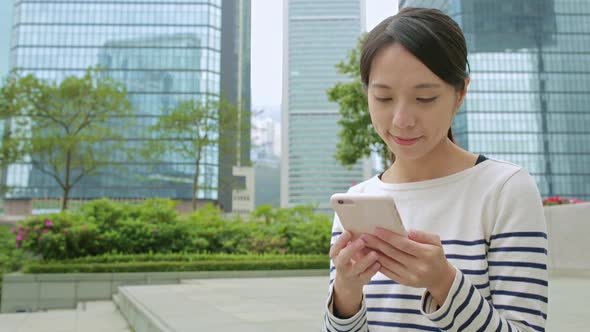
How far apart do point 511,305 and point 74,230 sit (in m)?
7.92

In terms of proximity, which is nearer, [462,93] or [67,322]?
[462,93]

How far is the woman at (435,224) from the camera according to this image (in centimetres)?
67

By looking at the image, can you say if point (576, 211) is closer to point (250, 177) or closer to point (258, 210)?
point (258, 210)

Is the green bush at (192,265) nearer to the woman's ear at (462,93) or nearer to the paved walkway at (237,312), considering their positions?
the paved walkway at (237,312)

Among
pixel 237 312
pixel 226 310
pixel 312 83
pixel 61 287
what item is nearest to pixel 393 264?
pixel 237 312

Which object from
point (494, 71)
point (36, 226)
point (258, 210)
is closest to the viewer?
point (36, 226)

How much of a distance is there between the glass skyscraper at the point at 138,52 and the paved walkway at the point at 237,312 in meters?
Answer: 35.1

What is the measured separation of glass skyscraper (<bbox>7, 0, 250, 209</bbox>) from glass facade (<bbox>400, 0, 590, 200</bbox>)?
66.4 feet

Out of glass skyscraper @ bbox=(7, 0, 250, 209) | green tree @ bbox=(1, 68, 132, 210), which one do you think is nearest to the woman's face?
green tree @ bbox=(1, 68, 132, 210)

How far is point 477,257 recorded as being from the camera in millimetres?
743

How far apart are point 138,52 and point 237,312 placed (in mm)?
40725

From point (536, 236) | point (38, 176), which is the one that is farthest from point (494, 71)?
point (536, 236)

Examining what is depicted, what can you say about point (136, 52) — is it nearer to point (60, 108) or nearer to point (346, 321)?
point (60, 108)

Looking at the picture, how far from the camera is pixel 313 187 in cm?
2439
